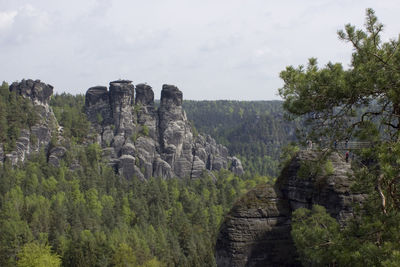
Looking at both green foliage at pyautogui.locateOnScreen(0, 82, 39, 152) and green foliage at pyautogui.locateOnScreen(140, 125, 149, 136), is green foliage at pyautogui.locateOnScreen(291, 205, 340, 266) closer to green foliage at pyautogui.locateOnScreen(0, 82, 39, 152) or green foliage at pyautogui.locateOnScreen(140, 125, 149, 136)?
green foliage at pyautogui.locateOnScreen(0, 82, 39, 152)

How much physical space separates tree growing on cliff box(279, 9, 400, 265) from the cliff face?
27.5 feet

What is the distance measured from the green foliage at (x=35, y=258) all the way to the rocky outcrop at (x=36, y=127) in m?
47.1

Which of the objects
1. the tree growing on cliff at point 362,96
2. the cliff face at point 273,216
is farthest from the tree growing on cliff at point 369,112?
the cliff face at point 273,216

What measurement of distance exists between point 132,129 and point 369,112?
333ft

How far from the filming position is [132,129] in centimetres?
11069

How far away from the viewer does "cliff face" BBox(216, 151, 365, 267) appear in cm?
2134

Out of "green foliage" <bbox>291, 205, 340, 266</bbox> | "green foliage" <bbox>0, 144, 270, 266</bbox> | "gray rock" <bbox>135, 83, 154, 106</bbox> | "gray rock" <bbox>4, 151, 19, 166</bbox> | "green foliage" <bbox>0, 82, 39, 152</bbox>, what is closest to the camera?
"green foliage" <bbox>291, 205, 340, 266</bbox>

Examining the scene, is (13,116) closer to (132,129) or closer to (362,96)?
(132,129)

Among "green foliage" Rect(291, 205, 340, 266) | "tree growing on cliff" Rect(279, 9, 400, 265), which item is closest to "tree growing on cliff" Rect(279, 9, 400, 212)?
"tree growing on cliff" Rect(279, 9, 400, 265)

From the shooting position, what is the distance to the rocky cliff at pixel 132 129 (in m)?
102

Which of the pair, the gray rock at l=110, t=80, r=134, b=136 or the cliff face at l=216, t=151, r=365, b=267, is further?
the gray rock at l=110, t=80, r=134, b=136

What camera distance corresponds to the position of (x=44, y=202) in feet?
216

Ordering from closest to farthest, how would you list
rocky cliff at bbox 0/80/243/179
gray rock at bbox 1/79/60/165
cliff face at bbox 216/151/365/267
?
cliff face at bbox 216/151/365/267 < gray rock at bbox 1/79/60/165 < rocky cliff at bbox 0/80/243/179

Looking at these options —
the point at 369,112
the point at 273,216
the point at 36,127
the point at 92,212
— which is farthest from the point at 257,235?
the point at 36,127
